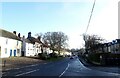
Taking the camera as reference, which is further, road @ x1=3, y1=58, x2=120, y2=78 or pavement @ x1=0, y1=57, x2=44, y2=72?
pavement @ x1=0, y1=57, x2=44, y2=72

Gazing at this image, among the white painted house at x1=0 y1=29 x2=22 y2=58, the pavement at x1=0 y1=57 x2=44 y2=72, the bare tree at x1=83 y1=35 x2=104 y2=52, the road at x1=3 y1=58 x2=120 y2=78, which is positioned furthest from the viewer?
the bare tree at x1=83 y1=35 x2=104 y2=52

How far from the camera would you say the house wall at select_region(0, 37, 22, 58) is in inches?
2726

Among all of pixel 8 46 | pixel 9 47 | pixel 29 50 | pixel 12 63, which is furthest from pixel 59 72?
pixel 29 50

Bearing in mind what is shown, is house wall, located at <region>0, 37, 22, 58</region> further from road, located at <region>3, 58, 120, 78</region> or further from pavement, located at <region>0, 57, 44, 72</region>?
road, located at <region>3, 58, 120, 78</region>

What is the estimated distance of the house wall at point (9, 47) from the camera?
6925cm

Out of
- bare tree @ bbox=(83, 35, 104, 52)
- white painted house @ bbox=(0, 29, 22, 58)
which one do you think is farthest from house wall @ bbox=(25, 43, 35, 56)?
bare tree @ bbox=(83, 35, 104, 52)

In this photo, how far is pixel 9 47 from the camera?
7506cm

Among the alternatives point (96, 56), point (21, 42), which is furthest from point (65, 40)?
point (96, 56)

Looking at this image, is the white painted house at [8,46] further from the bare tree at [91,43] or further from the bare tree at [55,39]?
the bare tree at [55,39]

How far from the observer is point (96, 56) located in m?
55.2

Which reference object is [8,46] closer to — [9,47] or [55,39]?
[9,47]

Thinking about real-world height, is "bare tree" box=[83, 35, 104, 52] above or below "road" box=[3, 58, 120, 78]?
above

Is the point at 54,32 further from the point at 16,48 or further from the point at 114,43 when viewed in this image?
the point at 16,48

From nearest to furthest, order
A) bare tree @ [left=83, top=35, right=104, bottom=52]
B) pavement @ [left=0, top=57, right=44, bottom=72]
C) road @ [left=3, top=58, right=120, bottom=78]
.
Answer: road @ [left=3, top=58, right=120, bottom=78], pavement @ [left=0, top=57, right=44, bottom=72], bare tree @ [left=83, top=35, right=104, bottom=52]
